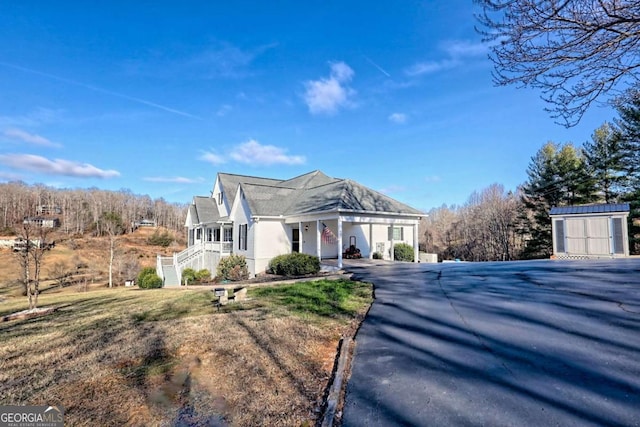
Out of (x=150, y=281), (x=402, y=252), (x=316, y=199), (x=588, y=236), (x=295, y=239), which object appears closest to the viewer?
(x=588, y=236)

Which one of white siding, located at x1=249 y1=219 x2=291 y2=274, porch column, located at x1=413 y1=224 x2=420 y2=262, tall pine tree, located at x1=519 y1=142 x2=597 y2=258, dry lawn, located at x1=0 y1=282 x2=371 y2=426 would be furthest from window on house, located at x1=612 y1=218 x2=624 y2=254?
white siding, located at x1=249 y1=219 x2=291 y2=274

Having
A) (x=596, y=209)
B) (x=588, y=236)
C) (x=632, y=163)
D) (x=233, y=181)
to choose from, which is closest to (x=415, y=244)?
(x=588, y=236)

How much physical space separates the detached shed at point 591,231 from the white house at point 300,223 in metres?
7.74

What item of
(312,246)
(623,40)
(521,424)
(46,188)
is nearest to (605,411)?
(521,424)

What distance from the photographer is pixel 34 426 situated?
305 cm

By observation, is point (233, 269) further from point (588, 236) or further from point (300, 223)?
point (588, 236)

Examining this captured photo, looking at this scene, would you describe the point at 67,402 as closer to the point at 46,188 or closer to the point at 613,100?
the point at 613,100

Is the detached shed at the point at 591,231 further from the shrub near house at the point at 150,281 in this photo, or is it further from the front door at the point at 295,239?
the shrub near house at the point at 150,281

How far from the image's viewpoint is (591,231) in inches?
654

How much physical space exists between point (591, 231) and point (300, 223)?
50.8ft

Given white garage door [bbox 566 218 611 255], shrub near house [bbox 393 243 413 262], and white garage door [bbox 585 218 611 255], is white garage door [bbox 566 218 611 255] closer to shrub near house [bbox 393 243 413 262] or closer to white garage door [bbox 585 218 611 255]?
white garage door [bbox 585 218 611 255]

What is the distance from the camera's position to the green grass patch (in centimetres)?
692

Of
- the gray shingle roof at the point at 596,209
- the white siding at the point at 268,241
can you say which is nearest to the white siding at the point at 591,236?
the gray shingle roof at the point at 596,209

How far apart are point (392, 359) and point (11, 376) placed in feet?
16.1
